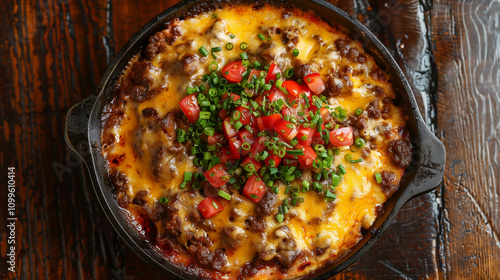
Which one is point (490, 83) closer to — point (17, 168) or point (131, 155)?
point (131, 155)

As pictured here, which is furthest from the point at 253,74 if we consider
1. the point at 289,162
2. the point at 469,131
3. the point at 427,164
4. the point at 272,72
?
the point at 469,131

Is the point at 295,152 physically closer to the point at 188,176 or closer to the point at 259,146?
the point at 259,146

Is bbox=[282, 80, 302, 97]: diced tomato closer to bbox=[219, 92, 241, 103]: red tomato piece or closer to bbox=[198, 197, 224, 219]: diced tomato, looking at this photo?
bbox=[219, 92, 241, 103]: red tomato piece

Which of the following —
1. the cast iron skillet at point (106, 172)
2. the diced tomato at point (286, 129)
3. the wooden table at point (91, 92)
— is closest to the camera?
the diced tomato at point (286, 129)

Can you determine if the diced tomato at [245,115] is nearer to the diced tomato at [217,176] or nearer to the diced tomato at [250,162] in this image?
the diced tomato at [250,162]

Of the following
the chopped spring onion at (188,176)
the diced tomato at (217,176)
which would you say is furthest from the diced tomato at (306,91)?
the chopped spring onion at (188,176)

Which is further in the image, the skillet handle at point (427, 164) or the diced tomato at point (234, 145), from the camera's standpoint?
the skillet handle at point (427, 164)
